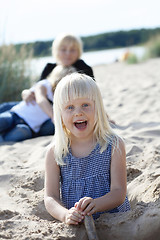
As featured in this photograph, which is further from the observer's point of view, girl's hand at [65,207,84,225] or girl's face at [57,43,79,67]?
girl's face at [57,43,79,67]

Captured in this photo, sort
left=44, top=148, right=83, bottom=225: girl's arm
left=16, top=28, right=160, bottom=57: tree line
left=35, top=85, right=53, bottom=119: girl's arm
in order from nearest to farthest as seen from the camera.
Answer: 1. left=44, top=148, right=83, bottom=225: girl's arm
2. left=35, top=85, right=53, bottom=119: girl's arm
3. left=16, top=28, right=160, bottom=57: tree line

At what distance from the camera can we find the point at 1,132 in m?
4.30

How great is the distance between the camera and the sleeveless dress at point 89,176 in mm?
2170

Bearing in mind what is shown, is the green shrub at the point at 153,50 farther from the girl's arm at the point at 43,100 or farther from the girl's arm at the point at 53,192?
the girl's arm at the point at 53,192

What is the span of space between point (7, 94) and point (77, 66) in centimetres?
214

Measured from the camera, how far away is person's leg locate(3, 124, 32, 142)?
4211 millimetres

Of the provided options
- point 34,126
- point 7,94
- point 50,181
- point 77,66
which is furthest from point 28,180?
point 7,94

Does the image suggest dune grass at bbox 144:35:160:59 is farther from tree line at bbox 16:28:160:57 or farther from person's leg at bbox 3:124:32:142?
tree line at bbox 16:28:160:57

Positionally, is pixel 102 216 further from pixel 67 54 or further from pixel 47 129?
pixel 67 54

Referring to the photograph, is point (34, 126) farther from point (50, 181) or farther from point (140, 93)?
point (140, 93)

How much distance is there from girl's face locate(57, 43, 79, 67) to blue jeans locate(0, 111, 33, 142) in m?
0.86

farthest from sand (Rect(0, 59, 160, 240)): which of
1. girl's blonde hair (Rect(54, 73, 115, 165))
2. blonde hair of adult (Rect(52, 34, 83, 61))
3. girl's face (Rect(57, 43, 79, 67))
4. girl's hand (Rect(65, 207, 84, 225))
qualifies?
blonde hair of adult (Rect(52, 34, 83, 61))

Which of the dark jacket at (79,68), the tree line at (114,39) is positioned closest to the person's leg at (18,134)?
the dark jacket at (79,68)

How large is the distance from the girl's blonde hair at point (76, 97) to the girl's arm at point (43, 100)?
1.82 meters
